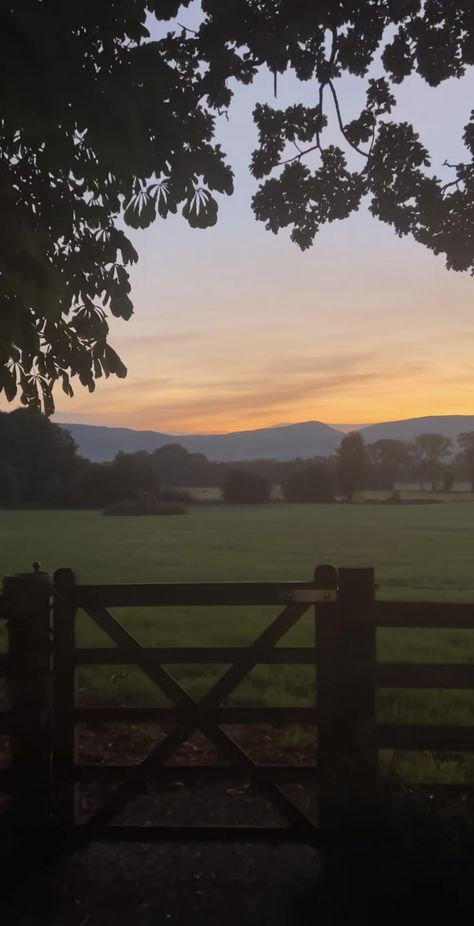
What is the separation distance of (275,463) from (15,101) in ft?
89.1

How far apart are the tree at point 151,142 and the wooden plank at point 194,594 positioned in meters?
2.75

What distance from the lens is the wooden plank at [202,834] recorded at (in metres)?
5.78

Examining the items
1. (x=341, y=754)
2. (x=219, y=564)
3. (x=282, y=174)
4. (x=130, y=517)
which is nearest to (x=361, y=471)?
(x=130, y=517)

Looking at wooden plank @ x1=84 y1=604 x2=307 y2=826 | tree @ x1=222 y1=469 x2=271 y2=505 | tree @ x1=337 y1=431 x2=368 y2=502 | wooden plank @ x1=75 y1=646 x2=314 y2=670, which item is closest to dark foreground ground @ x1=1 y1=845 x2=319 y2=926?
wooden plank @ x1=84 y1=604 x2=307 y2=826

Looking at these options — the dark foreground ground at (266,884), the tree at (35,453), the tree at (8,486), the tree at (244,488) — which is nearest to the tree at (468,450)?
the tree at (244,488)

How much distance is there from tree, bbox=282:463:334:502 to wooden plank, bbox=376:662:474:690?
26.9m

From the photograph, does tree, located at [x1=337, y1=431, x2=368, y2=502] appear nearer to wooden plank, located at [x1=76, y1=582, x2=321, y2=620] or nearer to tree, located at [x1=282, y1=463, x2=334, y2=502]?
tree, located at [x1=282, y1=463, x2=334, y2=502]

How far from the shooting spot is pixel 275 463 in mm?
32875

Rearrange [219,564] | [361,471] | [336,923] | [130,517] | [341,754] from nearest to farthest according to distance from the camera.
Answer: [336,923] < [341,754] < [219,564] < [130,517] < [361,471]

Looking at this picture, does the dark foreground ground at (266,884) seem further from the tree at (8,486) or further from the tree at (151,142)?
the tree at (8,486)

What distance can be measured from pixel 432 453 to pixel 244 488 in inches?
461

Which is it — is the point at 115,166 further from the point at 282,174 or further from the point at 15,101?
the point at 282,174

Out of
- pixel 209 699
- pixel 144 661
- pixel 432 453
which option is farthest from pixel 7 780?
pixel 432 453

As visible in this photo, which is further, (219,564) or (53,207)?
(219,564)
